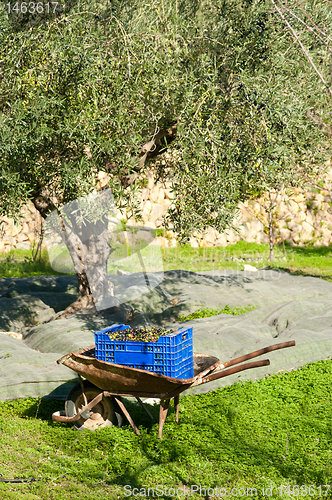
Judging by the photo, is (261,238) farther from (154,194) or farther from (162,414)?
(162,414)

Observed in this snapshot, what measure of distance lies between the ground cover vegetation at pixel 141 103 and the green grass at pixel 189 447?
→ 3.33 m

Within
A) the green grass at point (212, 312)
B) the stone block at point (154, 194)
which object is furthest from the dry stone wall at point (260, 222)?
the green grass at point (212, 312)

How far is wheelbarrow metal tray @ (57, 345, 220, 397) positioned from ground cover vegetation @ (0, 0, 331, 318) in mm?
3154

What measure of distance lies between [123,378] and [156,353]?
1.71 ft

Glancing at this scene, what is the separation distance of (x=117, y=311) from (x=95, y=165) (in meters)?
4.31

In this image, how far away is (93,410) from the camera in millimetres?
6238

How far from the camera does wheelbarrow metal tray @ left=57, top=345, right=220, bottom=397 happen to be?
18.0ft

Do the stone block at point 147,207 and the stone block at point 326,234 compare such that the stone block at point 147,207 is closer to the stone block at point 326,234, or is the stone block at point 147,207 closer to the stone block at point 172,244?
the stone block at point 172,244

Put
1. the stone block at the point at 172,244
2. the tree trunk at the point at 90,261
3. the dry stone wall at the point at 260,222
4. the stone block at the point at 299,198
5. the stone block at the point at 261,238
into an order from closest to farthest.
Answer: the tree trunk at the point at 90,261, the stone block at the point at 172,244, the dry stone wall at the point at 260,222, the stone block at the point at 261,238, the stone block at the point at 299,198

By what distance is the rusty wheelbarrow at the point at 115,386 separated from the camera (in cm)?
554

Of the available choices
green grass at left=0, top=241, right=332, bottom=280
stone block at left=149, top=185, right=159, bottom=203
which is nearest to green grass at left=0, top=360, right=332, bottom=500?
green grass at left=0, top=241, right=332, bottom=280

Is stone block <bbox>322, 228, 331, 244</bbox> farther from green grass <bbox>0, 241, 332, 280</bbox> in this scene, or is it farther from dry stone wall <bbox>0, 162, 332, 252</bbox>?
green grass <bbox>0, 241, 332, 280</bbox>

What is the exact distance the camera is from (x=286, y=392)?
277 inches

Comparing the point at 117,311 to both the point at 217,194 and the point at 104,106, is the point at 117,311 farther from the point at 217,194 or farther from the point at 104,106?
the point at 104,106
